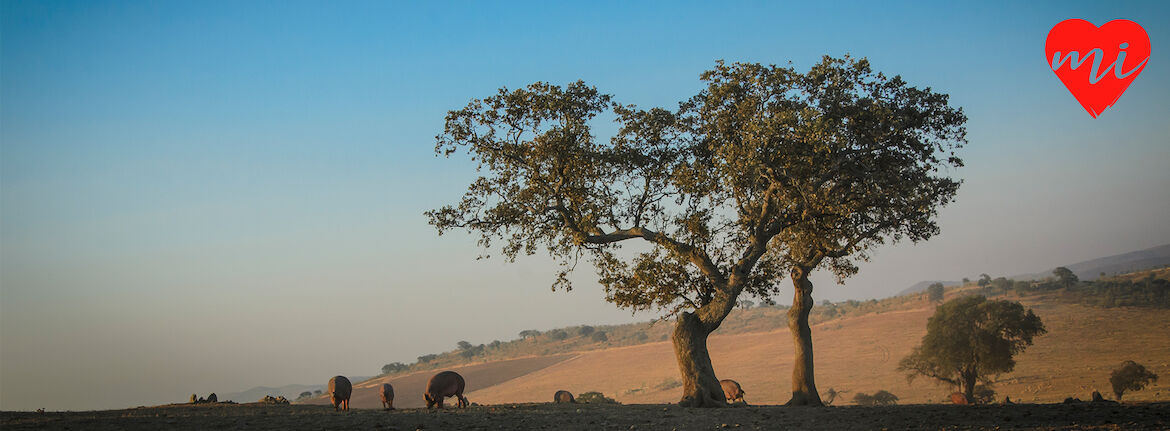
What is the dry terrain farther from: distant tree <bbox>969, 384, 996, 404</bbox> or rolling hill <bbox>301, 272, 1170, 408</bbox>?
distant tree <bbox>969, 384, 996, 404</bbox>

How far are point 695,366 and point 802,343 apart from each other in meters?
4.10

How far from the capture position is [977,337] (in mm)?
37344

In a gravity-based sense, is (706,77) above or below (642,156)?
above

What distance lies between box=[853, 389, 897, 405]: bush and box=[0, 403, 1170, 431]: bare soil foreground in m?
Result: 29.4

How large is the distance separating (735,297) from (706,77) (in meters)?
6.46

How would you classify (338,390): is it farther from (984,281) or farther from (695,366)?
(984,281)

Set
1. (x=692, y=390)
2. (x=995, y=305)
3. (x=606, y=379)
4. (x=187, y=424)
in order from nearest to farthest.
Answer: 1. (x=187, y=424)
2. (x=692, y=390)
3. (x=995, y=305)
4. (x=606, y=379)

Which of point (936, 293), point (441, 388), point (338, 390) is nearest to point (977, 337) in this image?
point (441, 388)

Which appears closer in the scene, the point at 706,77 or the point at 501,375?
the point at 706,77

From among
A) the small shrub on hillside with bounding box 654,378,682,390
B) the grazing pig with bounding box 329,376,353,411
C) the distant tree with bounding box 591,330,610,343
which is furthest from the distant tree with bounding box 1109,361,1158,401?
the distant tree with bounding box 591,330,610,343

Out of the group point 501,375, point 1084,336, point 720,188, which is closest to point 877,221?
point 720,188

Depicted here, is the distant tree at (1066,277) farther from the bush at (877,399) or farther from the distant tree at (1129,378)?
the distant tree at (1129,378)

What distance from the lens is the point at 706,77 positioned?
21797 millimetres

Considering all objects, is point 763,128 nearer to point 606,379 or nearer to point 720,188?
point 720,188
